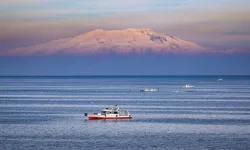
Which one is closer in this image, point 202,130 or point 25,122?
point 202,130

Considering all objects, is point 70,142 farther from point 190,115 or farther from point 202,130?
point 190,115

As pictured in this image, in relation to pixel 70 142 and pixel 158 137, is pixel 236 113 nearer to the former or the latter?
pixel 158 137

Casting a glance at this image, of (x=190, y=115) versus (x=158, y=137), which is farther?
(x=190, y=115)

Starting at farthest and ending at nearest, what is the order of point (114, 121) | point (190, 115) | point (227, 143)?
point (190, 115)
point (114, 121)
point (227, 143)

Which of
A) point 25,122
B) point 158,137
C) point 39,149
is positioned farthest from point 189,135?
point 25,122

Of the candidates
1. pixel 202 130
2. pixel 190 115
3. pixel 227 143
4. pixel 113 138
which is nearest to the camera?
pixel 227 143

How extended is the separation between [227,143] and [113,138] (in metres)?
11.0

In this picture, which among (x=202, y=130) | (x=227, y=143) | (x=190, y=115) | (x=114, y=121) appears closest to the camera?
(x=227, y=143)

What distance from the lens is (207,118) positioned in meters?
86.8

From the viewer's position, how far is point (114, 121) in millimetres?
84188

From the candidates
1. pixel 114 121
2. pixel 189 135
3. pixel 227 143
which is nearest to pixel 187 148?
pixel 227 143

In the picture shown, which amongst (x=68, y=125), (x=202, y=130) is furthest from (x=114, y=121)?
(x=202, y=130)

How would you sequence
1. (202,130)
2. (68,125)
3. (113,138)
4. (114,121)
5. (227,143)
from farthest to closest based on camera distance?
(114,121)
(68,125)
(202,130)
(113,138)
(227,143)

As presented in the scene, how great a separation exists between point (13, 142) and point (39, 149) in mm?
5184
